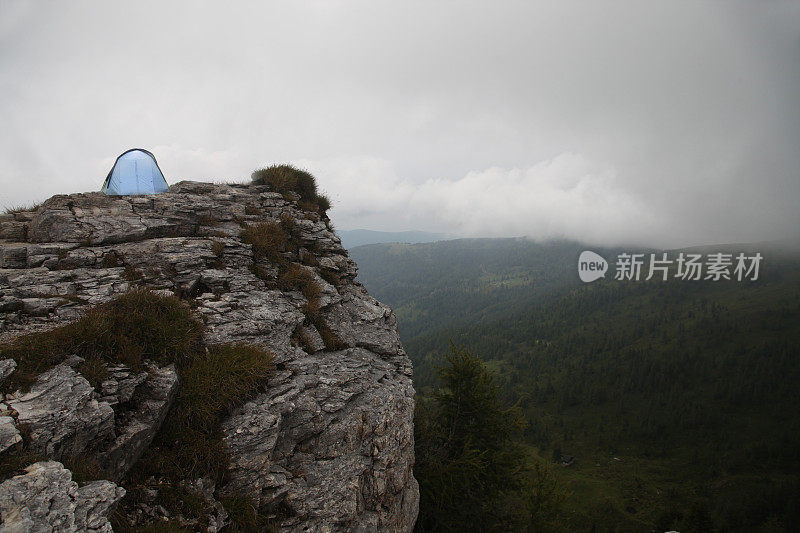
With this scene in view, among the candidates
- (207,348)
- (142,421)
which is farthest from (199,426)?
(207,348)

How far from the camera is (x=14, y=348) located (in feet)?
22.7

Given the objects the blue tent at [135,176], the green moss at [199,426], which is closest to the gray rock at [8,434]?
the green moss at [199,426]

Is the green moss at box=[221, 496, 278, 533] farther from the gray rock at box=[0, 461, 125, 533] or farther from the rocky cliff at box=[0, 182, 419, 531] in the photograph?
the gray rock at box=[0, 461, 125, 533]

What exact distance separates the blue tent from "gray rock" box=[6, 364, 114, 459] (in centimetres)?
1166

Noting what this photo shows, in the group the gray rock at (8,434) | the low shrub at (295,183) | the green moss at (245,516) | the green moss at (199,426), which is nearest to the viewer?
the gray rock at (8,434)

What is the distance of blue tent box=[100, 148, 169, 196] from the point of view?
49.8ft

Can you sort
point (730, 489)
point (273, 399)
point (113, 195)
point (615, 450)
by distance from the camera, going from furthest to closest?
point (615, 450), point (730, 489), point (113, 195), point (273, 399)

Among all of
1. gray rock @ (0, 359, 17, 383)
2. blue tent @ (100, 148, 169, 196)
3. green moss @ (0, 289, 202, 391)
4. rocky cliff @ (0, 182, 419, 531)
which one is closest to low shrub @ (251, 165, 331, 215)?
rocky cliff @ (0, 182, 419, 531)

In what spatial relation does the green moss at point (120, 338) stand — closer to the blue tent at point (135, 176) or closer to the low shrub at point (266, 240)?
the low shrub at point (266, 240)

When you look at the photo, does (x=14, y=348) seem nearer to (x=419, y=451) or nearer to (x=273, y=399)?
(x=273, y=399)

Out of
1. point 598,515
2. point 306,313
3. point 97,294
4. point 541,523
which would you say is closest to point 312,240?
point 306,313

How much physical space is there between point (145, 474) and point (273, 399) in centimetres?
292

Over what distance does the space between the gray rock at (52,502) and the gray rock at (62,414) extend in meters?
0.47

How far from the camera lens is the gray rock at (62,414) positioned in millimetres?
5715
